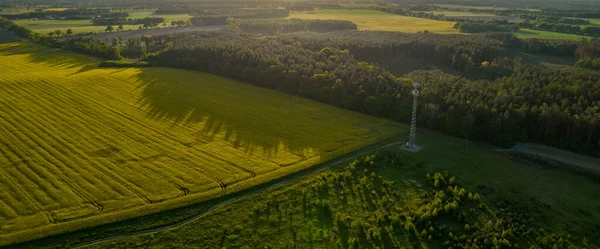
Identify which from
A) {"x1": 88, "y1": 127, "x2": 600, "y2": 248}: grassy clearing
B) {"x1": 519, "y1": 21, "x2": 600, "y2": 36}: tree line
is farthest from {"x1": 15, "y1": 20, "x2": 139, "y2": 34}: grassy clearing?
{"x1": 519, "y1": 21, "x2": 600, "y2": 36}: tree line

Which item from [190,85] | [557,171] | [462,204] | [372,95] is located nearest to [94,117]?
[190,85]

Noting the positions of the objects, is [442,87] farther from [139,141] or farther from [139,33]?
[139,33]

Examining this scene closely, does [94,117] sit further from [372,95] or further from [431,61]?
[431,61]

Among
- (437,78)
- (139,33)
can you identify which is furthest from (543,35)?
(139,33)

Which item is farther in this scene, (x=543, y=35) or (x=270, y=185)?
(x=543, y=35)

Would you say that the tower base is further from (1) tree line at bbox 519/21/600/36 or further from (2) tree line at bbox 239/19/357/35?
(1) tree line at bbox 519/21/600/36

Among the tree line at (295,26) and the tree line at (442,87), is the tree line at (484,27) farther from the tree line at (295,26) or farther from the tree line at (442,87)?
the tree line at (442,87)
